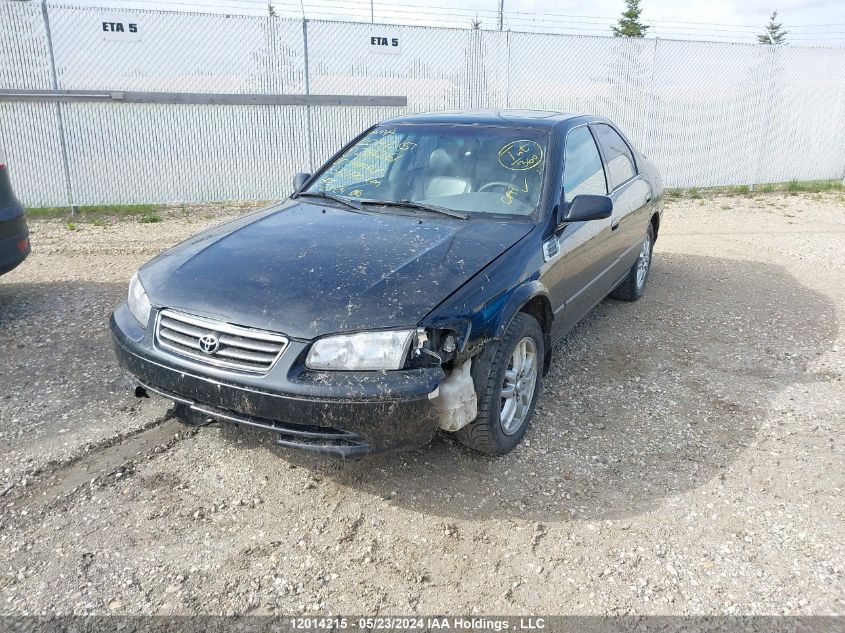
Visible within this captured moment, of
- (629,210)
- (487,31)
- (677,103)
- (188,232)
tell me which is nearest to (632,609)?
(629,210)

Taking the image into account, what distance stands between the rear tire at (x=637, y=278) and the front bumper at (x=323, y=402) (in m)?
3.49

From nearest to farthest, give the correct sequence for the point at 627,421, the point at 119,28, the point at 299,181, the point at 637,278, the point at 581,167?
the point at 627,421 → the point at 581,167 → the point at 299,181 → the point at 637,278 → the point at 119,28

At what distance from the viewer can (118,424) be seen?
11.9ft

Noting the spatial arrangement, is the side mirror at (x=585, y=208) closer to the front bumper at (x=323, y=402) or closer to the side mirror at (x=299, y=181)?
the front bumper at (x=323, y=402)

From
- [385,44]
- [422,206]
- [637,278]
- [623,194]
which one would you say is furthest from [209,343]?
[385,44]

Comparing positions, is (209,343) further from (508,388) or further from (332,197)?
(332,197)

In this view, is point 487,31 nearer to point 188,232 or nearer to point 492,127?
point 188,232

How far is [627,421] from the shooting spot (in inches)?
150

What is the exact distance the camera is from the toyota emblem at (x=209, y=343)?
2787 millimetres

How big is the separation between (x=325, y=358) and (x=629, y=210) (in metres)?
3.17

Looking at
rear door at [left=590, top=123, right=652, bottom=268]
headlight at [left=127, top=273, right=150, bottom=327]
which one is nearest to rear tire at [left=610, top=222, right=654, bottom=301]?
rear door at [left=590, top=123, right=652, bottom=268]

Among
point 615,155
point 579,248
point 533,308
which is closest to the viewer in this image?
point 533,308

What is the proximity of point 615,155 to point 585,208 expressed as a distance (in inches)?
66.7

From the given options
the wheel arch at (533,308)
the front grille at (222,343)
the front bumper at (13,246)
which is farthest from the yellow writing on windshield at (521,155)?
the front bumper at (13,246)
